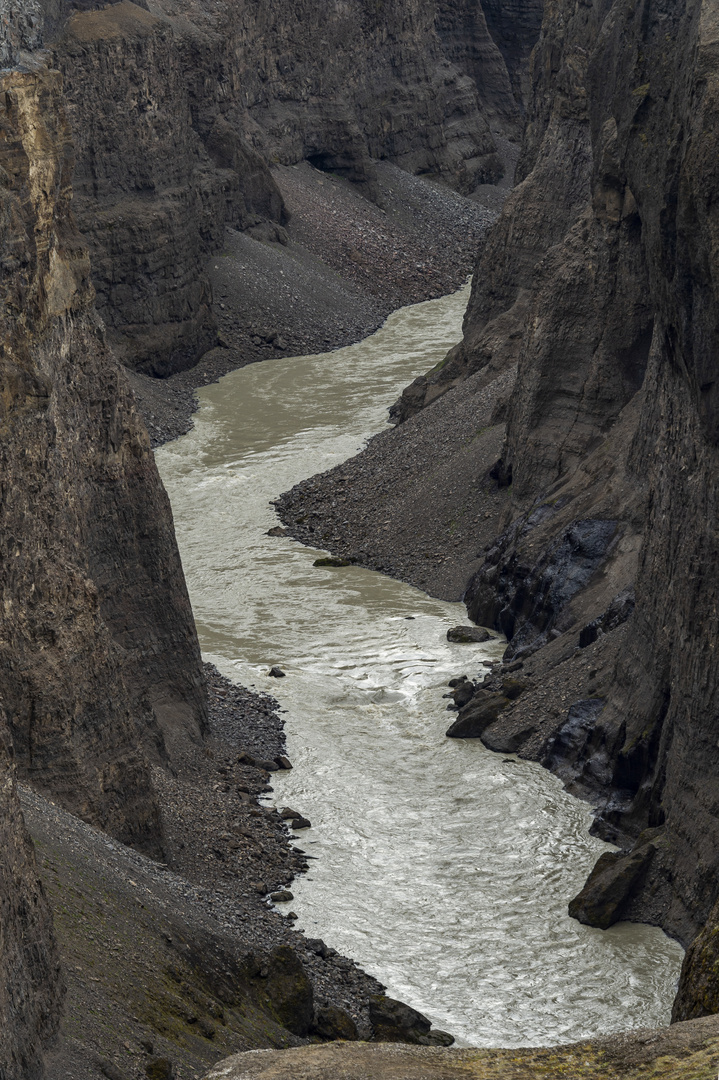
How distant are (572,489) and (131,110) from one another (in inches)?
1089

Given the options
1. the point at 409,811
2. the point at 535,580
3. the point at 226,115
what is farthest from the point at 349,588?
the point at 226,115

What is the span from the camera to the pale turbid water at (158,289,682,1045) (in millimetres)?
18766

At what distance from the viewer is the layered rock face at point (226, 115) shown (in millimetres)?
50938

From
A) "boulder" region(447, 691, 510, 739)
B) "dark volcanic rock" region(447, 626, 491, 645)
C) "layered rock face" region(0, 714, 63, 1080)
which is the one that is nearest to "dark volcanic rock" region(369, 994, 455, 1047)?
"layered rock face" region(0, 714, 63, 1080)

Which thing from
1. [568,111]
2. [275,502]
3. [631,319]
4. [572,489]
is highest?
[568,111]

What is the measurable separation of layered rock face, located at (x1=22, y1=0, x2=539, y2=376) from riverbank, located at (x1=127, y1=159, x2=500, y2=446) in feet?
3.97

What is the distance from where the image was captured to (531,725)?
85.7ft

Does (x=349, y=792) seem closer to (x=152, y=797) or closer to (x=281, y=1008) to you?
(x=152, y=797)

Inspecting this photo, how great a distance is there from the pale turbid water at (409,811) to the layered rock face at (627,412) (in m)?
1.12

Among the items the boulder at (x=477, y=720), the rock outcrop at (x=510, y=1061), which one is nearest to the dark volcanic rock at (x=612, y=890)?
the boulder at (x=477, y=720)

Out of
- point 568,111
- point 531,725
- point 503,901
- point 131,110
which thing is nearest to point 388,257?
point 131,110

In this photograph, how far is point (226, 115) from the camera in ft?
211

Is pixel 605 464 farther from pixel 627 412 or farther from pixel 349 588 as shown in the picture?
pixel 349 588

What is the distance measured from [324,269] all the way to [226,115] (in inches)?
339
